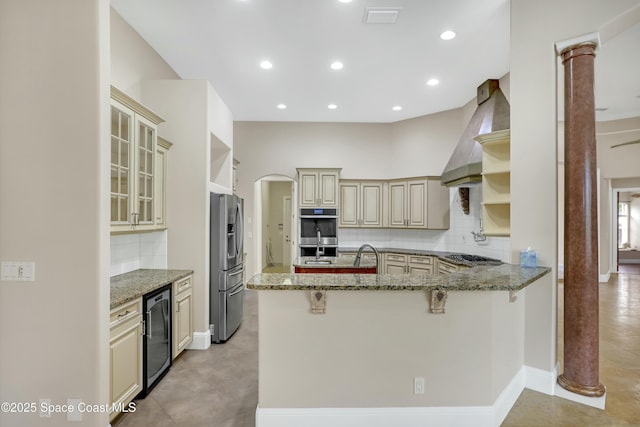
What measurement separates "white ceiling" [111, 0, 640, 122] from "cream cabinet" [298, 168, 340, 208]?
4.03ft

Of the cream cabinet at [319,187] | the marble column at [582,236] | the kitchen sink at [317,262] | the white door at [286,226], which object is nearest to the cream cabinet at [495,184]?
the marble column at [582,236]

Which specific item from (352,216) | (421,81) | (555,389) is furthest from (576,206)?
(352,216)

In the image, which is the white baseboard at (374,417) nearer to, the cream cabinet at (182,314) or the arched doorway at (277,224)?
the cream cabinet at (182,314)

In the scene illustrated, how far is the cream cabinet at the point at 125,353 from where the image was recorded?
2.17m

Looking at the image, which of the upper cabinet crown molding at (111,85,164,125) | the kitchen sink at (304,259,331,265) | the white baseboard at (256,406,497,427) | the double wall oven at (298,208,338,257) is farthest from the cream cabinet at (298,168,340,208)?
the white baseboard at (256,406,497,427)

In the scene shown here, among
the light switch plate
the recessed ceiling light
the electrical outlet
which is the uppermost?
the recessed ceiling light

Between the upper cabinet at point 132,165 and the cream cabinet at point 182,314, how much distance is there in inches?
26.2

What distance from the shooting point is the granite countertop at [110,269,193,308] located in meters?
2.33

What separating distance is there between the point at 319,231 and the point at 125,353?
423 cm

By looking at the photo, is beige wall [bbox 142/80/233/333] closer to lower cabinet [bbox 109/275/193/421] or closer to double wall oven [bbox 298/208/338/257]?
lower cabinet [bbox 109/275/193/421]

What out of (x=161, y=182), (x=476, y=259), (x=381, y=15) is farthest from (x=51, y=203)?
(x=476, y=259)

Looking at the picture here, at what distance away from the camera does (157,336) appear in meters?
2.78

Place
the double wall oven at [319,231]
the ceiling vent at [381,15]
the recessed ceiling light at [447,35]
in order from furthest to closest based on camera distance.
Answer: the double wall oven at [319,231] → the recessed ceiling light at [447,35] → the ceiling vent at [381,15]

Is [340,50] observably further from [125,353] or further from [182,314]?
[125,353]
